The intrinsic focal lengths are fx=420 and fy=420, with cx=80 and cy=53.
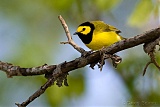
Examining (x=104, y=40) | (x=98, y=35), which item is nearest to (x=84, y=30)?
(x=98, y=35)

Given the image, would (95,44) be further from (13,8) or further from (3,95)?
(13,8)

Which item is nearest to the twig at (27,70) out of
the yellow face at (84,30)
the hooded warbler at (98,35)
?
the hooded warbler at (98,35)

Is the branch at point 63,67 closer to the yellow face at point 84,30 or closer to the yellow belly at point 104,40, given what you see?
the yellow belly at point 104,40

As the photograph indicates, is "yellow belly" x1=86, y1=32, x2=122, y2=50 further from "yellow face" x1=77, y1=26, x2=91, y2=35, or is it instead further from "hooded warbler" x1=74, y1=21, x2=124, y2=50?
"yellow face" x1=77, y1=26, x2=91, y2=35

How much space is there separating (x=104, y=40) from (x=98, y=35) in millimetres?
115

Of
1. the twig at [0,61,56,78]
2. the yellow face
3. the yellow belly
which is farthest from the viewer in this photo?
the yellow face

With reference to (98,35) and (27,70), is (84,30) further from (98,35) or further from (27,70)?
(27,70)

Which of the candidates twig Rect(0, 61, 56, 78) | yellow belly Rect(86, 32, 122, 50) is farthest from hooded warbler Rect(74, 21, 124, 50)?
twig Rect(0, 61, 56, 78)

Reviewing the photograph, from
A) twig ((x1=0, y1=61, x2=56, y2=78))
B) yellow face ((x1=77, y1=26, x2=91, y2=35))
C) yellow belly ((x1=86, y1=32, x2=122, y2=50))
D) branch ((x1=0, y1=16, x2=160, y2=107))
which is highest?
yellow face ((x1=77, y1=26, x2=91, y2=35))

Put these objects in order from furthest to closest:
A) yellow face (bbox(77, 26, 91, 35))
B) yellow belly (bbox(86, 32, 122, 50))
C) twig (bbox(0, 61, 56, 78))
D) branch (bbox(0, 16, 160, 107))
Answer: yellow face (bbox(77, 26, 91, 35)) → yellow belly (bbox(86, 32, 122, 50)) → twig (bbox(0, 61, 56, 78)) → branch (bbox(0, 16, 160, 107))

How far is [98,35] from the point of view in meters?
2.36

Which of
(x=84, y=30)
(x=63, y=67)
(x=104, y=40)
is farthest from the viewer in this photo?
(x=84, y=30)

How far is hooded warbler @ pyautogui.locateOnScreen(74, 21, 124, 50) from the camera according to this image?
2258 millimetres

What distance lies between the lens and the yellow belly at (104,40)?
2238 mm
